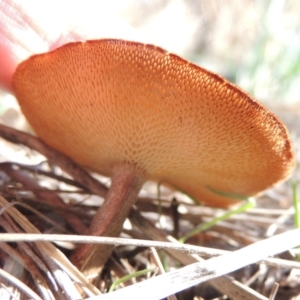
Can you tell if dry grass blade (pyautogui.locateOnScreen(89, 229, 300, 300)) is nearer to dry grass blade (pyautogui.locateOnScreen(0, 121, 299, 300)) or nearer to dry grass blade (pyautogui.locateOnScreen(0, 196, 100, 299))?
dry grass blade (pyautogui.locateOnScreen(0, 121, 299, 300))

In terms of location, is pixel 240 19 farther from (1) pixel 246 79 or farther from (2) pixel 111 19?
(2) pixel 111 19

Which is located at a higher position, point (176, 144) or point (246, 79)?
point (246, 79)

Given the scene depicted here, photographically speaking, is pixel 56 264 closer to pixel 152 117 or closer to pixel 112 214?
pixel 112 214

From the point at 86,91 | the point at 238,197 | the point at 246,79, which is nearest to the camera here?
the point at 86,91

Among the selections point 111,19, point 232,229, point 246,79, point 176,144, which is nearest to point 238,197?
point 232,229

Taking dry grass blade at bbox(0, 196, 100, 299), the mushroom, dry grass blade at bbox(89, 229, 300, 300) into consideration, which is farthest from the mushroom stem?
dry grass blade at bbox(89, 229, 300, 300)

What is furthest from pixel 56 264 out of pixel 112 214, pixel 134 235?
pixel 134 235

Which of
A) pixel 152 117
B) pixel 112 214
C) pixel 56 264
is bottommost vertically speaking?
pixel 56 264
